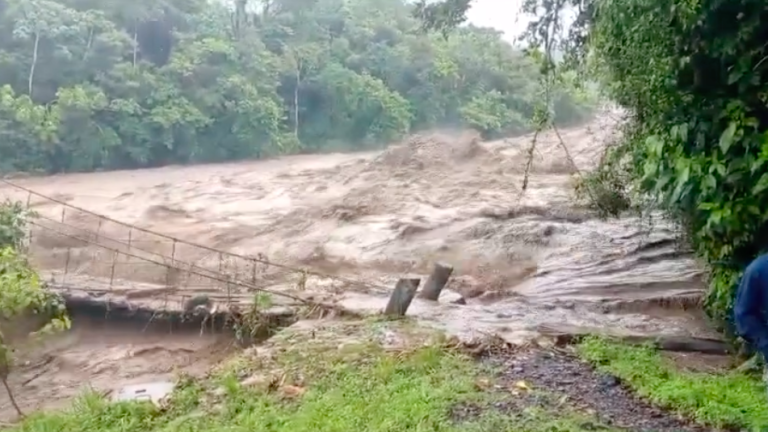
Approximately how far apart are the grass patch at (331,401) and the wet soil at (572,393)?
0.10 m

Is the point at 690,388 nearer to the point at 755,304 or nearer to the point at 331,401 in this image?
the point at 755,304

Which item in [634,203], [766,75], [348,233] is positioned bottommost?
[348,233]

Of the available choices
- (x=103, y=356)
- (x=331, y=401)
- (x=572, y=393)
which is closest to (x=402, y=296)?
(x=331, y=401)

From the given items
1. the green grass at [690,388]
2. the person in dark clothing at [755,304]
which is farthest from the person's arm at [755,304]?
the green grass at [690,388]

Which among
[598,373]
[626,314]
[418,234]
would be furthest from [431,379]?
[418,234]

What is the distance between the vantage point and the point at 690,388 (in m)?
4.51

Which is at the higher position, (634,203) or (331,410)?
(634,203)

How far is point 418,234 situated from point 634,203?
19.5ft

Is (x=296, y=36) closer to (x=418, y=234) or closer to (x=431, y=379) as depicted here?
(x=418, y=234)

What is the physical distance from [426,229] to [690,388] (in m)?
8.79

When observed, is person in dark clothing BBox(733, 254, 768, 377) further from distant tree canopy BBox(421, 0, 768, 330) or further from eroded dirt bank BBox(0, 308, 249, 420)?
eroded dirt bank BBox(0, 308, 249, 420)

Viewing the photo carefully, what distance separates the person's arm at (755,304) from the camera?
304cm

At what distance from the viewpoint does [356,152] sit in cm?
2228

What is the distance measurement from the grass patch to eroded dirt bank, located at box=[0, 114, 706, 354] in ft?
4.15
